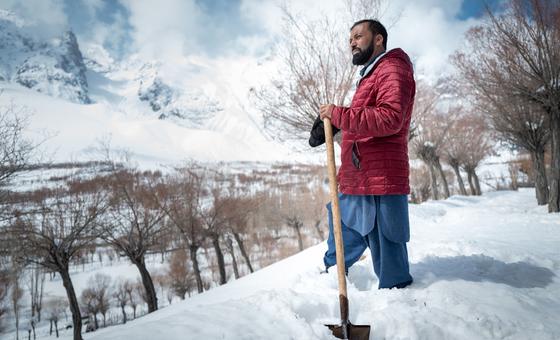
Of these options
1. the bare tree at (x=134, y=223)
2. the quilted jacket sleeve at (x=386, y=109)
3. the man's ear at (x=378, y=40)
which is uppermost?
the man's ear at (x=378, y=40)

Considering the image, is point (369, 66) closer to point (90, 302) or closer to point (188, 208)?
point (188, 208)

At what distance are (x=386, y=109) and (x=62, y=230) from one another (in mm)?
15417

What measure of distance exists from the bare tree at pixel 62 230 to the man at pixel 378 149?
14.1 meters

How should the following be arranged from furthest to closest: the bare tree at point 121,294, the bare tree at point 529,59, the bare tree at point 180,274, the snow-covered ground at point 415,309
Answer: the bare tree at point 121,294
the bare tree at point 180,274
the bare tree at point 529,59
the snow-covered ground at point 415,309

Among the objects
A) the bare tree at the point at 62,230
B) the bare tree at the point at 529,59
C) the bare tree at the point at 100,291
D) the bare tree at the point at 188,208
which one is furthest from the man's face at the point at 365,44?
the bare tree at the point at 100,291

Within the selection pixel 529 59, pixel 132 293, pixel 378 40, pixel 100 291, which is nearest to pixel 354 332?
pixel 378 40

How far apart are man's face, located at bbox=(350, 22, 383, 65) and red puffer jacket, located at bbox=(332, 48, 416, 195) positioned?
183 mm

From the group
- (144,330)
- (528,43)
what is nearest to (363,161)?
Answer: (144,330)

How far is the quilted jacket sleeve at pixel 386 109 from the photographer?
1.84 meters

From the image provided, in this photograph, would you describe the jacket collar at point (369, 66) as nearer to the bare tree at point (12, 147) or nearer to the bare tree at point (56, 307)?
the bare tree at point (12, 147)

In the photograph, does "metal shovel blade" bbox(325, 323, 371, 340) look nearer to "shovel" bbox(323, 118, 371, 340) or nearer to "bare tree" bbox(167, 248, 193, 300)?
"shovel" bbox(323, 118, 371, 340)

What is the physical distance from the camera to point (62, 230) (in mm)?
12383

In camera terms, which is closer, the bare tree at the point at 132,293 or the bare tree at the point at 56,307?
the bare tree at the point at 56,307

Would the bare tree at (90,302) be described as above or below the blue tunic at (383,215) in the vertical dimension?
below
